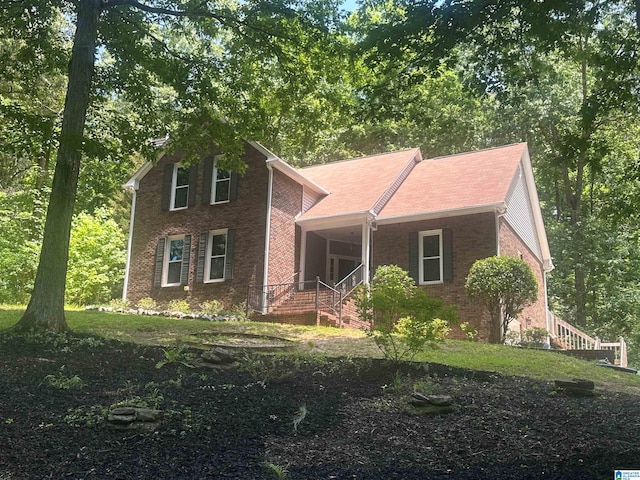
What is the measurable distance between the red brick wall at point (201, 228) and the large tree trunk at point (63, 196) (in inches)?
326

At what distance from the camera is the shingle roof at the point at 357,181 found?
1836cm

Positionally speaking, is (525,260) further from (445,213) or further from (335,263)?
(335,263)

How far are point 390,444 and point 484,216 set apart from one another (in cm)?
1252

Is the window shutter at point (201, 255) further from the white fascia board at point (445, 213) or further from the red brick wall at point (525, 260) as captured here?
the red brick wall at point (525, 260)

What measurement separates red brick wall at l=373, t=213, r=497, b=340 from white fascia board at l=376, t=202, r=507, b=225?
0.74ft

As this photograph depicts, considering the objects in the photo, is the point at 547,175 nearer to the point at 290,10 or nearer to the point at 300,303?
the point at 300,303

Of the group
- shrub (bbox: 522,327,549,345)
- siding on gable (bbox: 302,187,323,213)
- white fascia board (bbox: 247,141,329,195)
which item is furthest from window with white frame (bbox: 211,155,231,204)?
shrub (bbox: 522,327,549,345)

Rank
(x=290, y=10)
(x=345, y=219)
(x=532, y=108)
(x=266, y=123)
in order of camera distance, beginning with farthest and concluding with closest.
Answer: (x=532, y=108)
(x=345, y=219)
(x=266, y=123)
(x=290, y=10)

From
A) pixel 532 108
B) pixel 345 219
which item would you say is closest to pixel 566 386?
pixel 345 219

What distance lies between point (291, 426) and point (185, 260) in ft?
46.7

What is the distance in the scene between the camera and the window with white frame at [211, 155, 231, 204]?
63.0ft

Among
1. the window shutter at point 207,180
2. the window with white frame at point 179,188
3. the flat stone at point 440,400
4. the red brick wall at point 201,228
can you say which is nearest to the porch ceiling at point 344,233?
the red brick wall at point 201,228

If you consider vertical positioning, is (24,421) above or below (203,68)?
below

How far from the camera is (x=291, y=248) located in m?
18.5
